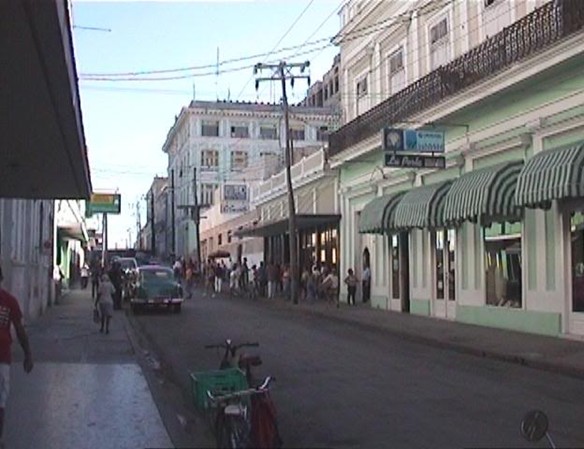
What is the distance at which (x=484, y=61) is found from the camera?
2161 centimetres

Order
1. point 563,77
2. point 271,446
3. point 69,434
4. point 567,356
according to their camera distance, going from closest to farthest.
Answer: point 271,446, point 69,434, point 567,356, point 563,77

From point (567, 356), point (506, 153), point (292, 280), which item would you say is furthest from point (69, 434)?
point (292, 280)

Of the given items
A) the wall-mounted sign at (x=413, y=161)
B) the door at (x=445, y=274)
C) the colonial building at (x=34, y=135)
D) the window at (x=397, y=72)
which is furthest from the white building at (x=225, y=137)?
the wall-mounted sign at (x=413, y=161)

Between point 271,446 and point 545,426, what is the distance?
277 cm

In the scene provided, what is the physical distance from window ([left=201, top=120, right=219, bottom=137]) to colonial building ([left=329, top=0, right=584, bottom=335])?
2159 inches

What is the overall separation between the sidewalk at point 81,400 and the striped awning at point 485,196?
8.92 m

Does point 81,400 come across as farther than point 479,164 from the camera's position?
No

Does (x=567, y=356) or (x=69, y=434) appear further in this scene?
(x=567, y=356)

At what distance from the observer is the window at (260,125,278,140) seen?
87312 mm

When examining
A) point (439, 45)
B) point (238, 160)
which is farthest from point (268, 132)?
point (439, 45)

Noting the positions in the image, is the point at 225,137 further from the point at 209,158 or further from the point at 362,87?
the point at 362,87

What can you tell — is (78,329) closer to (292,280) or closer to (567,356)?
(567,356)

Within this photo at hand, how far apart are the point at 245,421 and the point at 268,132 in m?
81.8

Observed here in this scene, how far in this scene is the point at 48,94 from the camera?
33.8ft
